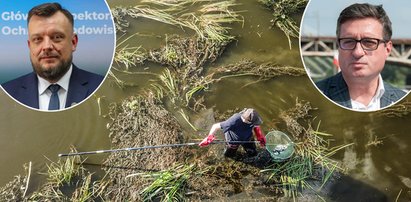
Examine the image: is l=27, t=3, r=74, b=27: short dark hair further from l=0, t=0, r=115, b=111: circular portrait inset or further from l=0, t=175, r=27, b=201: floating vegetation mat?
l=0, t=175, r=27, b=201: floating vegetation mat

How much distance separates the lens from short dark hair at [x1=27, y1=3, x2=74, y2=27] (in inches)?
219

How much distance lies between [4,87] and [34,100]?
36 centimetres

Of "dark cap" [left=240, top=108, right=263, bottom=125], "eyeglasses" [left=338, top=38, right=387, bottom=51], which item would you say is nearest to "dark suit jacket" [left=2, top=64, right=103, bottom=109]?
"dark cap" [left=240, top=108, right=263, bottom=125]

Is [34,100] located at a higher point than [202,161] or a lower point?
higher

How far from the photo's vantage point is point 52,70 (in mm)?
5582

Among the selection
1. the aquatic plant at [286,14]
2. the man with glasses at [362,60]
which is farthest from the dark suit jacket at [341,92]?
the aquatic plant at [286,14]

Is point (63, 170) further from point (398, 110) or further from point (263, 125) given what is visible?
point (398, 110)

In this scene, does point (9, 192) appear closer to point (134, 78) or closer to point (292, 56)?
point (134, 78)

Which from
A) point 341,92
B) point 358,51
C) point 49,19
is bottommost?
point 341,92

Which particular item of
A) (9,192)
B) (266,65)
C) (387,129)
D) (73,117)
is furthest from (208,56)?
(9,192)

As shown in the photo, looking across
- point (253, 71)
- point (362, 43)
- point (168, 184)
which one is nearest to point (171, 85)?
point (253, 71)

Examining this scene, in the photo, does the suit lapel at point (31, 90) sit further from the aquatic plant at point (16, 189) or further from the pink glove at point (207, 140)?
the pink glove at point (207, 140)

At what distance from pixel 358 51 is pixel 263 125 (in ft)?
4.19

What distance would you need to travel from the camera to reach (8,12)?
5602mm
